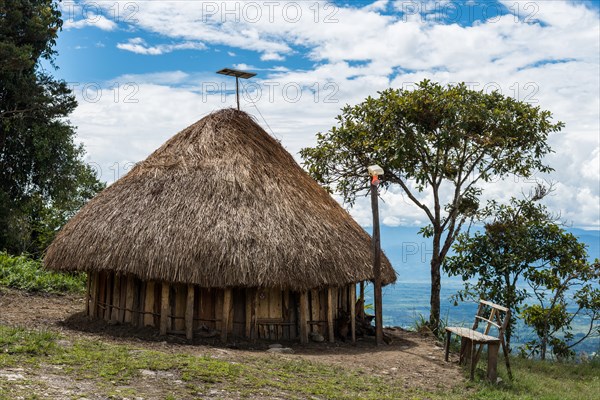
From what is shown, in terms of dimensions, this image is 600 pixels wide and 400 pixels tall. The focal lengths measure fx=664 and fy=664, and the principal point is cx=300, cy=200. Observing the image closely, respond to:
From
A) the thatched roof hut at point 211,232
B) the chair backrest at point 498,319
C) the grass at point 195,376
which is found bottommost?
the grass at point 195,376

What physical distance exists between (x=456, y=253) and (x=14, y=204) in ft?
44.9

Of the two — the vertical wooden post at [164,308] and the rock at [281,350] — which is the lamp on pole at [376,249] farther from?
the vertical wooden post at [164,308]

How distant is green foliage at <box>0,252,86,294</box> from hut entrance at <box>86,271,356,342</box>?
4.27 metres

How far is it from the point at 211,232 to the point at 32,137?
1172 cm

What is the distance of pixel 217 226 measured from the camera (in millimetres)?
10812

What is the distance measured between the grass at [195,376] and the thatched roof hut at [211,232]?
1.57 m

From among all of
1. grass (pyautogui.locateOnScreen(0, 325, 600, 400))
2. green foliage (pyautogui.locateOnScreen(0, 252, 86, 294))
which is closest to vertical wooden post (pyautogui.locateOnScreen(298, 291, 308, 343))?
grass (pyautogui.locateOnScreen(0, 325, 600, 400))

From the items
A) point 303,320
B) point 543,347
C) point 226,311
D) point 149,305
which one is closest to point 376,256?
point 303,320

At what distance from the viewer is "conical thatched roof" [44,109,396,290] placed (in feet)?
34.5

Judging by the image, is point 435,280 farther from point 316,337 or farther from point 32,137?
point 32,137

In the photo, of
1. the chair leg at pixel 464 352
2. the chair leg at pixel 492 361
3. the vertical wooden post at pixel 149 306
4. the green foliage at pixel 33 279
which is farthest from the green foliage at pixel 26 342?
the green foliage at pixel 33 279

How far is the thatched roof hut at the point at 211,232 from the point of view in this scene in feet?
34.5

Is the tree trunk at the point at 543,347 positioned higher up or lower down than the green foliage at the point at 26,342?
lower down

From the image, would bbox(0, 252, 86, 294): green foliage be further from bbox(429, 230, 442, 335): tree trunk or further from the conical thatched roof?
bbox(429, 230, 442, 335): tree trunk
